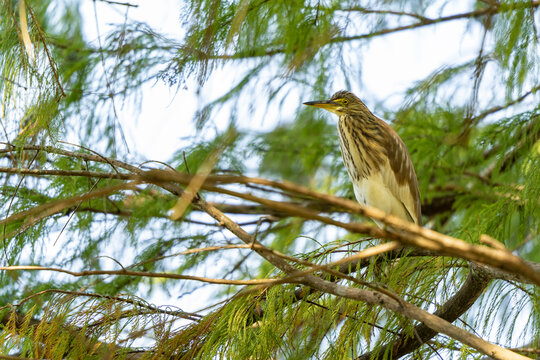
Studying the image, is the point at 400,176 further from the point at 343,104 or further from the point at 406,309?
the point at 406,309

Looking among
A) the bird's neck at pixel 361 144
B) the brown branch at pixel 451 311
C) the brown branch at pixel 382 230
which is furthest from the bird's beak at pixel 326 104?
the brown branch at pixel 382 230

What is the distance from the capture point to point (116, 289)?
101 inches

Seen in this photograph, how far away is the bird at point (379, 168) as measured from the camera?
2.38m

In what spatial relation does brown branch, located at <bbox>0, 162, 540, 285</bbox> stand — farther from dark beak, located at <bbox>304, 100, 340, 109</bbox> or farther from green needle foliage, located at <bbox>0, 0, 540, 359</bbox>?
dark beak, located at <bbox>304, 100, 340, 109</bbox>

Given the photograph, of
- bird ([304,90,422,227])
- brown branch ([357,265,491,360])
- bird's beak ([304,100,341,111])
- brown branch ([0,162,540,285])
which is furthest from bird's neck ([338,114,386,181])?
brown branch ([0,162,540,285])

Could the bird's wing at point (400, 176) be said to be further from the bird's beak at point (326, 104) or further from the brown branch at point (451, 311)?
Answer: the brown branch at point (451, 311)

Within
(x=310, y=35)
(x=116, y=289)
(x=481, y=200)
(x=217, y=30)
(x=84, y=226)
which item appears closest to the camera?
(x=217, y=30)

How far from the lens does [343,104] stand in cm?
277

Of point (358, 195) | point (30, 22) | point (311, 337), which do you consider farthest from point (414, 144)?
point (30, 22)

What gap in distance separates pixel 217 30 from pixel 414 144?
164 cm

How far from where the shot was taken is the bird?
2383mm

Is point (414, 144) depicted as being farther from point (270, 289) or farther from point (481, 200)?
point (270, 289)

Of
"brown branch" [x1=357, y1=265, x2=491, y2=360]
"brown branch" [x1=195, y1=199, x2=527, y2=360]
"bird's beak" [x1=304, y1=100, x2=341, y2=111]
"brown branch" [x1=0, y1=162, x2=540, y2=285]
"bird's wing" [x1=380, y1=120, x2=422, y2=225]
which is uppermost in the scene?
"bird's beak" [x1=304, y1=100, x2=341, y2=111]

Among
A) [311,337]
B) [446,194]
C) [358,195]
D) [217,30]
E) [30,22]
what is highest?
[446,194]
